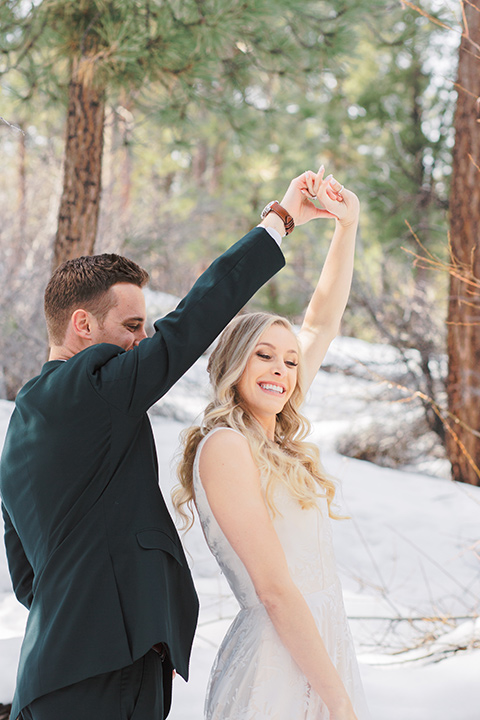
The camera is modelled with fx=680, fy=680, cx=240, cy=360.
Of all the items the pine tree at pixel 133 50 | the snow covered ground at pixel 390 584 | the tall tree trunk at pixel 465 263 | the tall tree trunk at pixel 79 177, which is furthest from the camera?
the tall tree trunk at pixel 465 263

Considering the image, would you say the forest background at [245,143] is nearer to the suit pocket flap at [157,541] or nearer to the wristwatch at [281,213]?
the wristwatch at [281,213]

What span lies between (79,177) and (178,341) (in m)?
2.74

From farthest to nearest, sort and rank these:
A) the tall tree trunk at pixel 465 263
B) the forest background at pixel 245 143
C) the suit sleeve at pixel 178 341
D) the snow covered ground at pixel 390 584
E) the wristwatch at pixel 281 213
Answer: the tall tree trunk at pixel 465 263, the forest background at pixel 245 143, the snow covered ground at pixel 390 584, the wristwatch at pixel 281 213, the suit sleeve at pixel 178 341

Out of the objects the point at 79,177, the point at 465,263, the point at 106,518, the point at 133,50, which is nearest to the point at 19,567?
the point at 106,518

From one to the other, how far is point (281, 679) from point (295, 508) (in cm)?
38

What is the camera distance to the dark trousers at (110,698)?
1.27m

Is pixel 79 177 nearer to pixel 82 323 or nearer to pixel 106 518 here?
pixel 82 323

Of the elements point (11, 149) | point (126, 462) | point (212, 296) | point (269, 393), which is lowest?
point (126, 462)

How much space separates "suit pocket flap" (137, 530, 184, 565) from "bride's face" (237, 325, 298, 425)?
0.45 metres

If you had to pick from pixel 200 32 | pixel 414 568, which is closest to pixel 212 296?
pixel 200 32

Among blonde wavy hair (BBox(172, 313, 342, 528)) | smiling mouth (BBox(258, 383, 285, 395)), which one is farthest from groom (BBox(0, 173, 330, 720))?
smiling mouth (BBox(258, 383, 285, 395))

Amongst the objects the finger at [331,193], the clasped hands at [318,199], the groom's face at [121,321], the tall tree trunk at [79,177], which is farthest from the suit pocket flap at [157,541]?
the tall tree trunk at [79,177]

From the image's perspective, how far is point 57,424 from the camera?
1317mm

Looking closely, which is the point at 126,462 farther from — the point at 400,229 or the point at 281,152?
the point at 281,152
